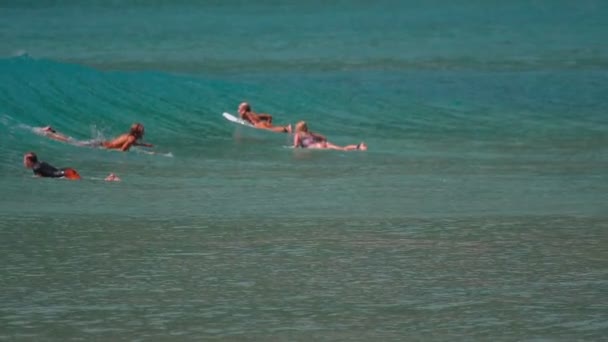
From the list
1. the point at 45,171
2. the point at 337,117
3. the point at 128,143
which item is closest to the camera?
the point at 45,171

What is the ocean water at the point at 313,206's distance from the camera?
12008 mm

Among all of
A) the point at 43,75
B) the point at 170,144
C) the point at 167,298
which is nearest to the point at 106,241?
the point at 167,298

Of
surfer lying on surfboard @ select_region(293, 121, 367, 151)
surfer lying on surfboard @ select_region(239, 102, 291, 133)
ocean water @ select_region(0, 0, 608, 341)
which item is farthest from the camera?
surfer lying on surfboard @ select_region(239, 102, 291, 133)

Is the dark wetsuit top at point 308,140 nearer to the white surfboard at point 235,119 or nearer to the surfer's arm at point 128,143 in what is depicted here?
the surfer's arm at point 128,143

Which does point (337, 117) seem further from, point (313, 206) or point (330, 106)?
point (313, 206)

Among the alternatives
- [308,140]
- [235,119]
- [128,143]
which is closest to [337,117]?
[235,119]

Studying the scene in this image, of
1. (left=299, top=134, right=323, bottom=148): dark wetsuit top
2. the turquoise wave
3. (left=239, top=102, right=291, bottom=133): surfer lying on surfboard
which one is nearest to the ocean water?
the turquoise wave

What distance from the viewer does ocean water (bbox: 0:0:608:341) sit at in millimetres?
12008

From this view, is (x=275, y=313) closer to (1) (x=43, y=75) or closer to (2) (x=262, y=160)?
(2) (x=262, y=160)

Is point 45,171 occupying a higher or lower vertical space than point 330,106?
lower

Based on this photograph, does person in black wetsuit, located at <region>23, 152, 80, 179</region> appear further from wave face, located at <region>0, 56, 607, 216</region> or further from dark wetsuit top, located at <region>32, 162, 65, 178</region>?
wave face, located at <region>0, 56, 607, 216</region>

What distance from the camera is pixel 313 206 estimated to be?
17.4 meters

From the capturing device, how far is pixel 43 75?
30.0 m

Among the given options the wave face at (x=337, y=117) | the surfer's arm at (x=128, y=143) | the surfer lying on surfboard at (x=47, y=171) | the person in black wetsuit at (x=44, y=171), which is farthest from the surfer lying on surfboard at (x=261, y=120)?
the person in black wetsuit at (x=44, y=171)
